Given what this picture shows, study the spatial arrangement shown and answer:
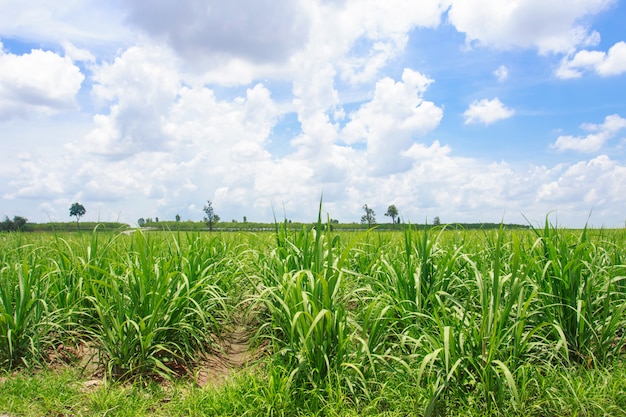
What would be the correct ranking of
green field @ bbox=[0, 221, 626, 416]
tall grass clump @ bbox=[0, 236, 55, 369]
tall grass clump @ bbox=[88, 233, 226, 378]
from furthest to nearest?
tall grass clump @ bbox=[0, 236, 55, 369] → tall grass clump @ bbox=[88, 233, 226, 378] → green field @ bbox=[0, 221, 626, 416]

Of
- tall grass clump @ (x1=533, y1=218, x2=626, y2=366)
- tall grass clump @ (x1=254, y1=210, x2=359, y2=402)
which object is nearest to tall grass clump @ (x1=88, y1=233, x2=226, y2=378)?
tall grass clump @ (x1=254, y1=210, x2=359, y2=402)

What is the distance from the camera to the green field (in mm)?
2793

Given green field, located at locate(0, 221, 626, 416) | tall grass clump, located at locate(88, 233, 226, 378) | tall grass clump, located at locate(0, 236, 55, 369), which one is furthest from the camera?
tall grass clump, located at locate(0, 236, 55, 369)

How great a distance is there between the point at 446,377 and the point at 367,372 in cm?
52

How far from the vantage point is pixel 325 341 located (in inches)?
115

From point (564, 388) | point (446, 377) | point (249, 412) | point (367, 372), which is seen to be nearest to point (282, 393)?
point (249, 412)

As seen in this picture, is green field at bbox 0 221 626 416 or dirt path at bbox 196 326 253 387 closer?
green field at bbox 0 221 626 416

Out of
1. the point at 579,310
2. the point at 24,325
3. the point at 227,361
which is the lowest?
the point at 227,361

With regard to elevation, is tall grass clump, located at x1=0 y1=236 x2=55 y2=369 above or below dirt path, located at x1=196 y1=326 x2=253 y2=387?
above

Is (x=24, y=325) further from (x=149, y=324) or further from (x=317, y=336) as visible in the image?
(x=317, y=336)

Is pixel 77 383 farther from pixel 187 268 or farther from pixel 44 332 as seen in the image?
pixel 187 268

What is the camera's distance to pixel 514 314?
3.49m

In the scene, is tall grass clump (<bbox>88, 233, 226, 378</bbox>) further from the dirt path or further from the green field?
the dirt path

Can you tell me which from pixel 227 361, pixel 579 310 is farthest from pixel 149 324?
pixel 579 310
